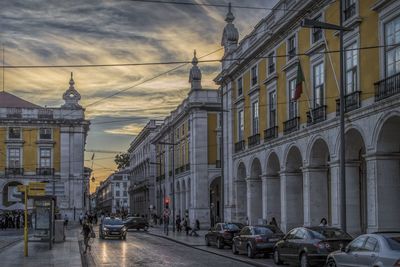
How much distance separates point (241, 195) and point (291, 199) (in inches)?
464

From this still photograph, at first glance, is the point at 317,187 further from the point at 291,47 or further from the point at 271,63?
the point at 271,63

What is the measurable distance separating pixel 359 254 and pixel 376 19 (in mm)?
14399

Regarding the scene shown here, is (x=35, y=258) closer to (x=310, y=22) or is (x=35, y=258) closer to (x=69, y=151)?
(x=310, y=22)

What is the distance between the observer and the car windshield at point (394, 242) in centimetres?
1638

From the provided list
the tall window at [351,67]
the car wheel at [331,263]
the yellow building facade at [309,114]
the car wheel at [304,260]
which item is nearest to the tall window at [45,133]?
the yellow building facade at [309,114]

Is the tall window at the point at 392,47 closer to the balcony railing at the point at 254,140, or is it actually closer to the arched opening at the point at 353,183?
the arched opening at the point at 353,183

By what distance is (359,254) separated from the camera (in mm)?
17656

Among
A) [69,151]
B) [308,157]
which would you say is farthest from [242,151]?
[69,151]

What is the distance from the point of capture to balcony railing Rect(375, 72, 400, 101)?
91.1 ft

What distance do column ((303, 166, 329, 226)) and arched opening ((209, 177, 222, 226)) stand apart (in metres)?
35.5

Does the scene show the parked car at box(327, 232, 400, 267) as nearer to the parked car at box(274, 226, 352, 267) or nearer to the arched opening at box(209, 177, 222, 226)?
the parked car at box(274, 226, 352, 267)

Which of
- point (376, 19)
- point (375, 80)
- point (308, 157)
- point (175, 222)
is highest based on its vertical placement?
point (376, 19)

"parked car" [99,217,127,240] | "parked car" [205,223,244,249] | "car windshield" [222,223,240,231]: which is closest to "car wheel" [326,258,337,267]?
"parked car" [205,223,244,249]

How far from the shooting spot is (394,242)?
16609mm
